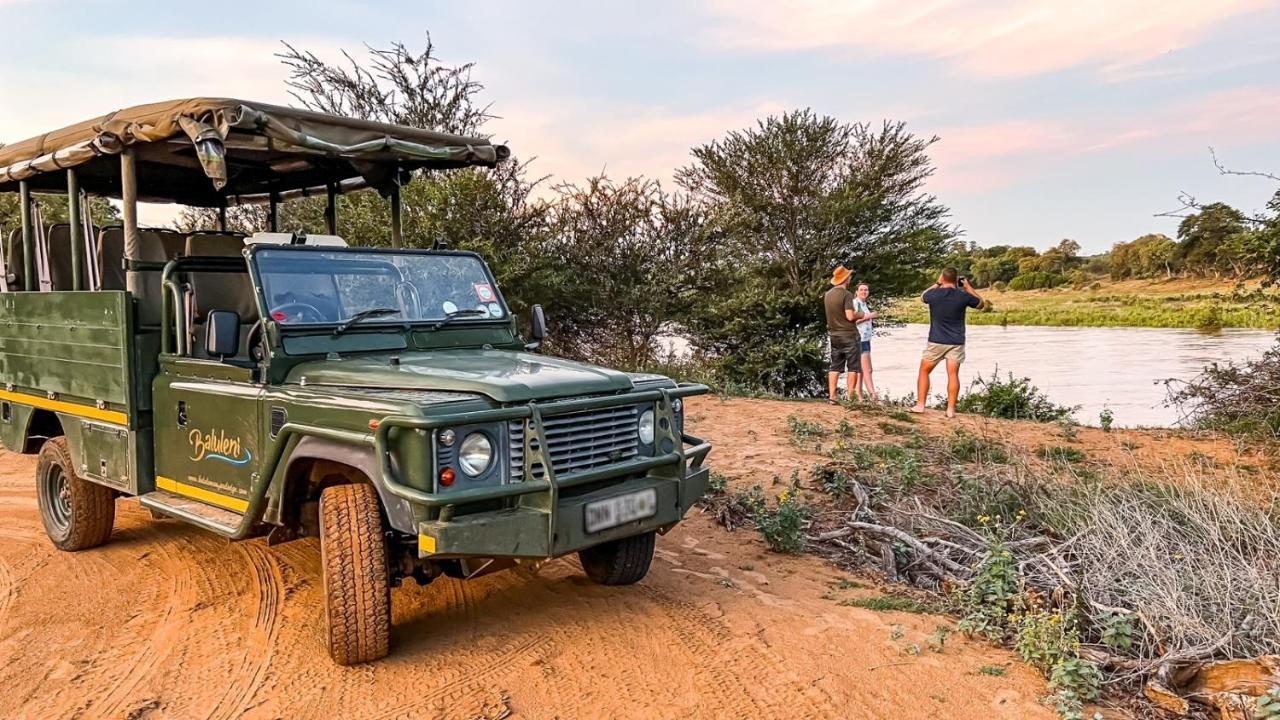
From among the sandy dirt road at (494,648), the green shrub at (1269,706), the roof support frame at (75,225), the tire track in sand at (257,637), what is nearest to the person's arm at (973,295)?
the sandy dirt road at (494,648)

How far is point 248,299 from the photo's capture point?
5.35 m

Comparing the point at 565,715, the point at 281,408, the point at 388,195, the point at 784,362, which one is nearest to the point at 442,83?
the point at 784,362

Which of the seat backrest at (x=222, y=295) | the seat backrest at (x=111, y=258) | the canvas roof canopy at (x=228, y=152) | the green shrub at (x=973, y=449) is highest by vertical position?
the canvas roof canopy at (x=228, y=152)

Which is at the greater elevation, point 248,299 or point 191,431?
point 248,299

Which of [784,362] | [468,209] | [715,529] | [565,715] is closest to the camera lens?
[565,715]

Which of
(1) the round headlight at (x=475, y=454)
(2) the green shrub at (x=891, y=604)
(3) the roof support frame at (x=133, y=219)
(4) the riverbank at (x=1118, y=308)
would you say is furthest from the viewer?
(4) the riverbank at (x=1118, y=308)

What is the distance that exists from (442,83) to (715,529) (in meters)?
12.6

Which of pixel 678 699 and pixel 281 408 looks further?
pixel 281 408

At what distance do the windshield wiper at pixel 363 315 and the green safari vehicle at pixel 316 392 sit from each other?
0.02 meters

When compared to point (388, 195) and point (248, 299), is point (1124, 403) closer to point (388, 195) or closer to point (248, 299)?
point (388, 195)

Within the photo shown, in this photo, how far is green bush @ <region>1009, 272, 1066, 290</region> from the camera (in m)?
63.5

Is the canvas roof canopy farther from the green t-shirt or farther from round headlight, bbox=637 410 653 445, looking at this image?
the green t-shirt

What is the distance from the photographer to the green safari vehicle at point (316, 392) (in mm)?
3803

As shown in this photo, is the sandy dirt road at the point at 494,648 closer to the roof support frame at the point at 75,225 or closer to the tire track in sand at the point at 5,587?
the tire track in sand at the point at 5,587
